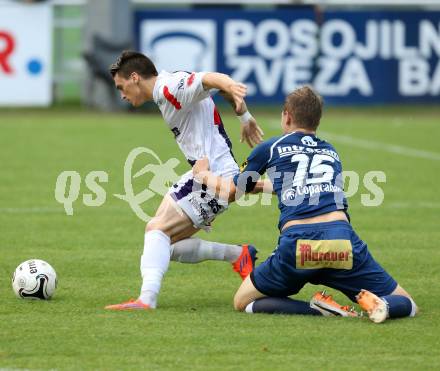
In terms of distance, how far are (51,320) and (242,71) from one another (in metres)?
16.8

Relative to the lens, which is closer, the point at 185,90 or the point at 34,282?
the point at 185,90

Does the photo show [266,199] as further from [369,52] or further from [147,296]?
[369,52]

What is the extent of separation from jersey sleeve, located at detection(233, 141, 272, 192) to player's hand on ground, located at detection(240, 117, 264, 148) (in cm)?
45

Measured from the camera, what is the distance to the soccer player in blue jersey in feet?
22.5

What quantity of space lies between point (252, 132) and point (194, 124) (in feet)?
1.31

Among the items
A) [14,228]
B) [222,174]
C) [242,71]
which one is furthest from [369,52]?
[222,174]

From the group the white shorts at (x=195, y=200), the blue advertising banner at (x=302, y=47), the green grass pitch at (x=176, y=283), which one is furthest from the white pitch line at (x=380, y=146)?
the white shorts at (x=195, y=200)

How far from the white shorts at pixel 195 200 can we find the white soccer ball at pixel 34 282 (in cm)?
99

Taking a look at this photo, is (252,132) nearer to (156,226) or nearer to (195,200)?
(195,200)

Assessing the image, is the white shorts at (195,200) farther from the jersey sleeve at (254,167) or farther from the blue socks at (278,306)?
the blue socks at (278,306)

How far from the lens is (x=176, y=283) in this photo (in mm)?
8312

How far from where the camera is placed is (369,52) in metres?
23.5

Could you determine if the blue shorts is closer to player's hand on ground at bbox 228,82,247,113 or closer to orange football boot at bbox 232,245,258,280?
player's hand on ground at bbox 228,82,247,113

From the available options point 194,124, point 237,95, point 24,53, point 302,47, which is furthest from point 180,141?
point 302,47
